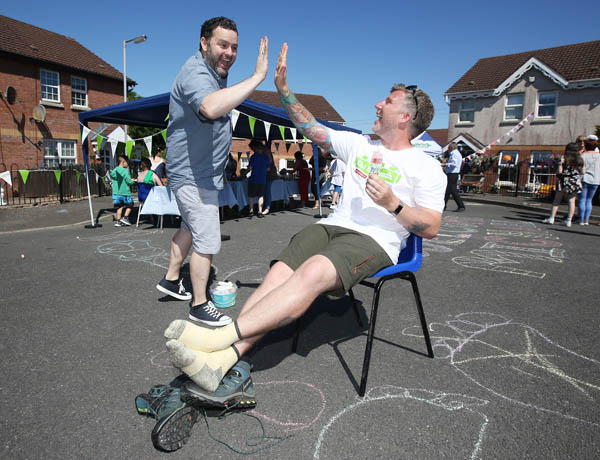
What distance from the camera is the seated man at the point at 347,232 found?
5.66 feet

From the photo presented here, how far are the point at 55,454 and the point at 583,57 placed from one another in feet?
89.7

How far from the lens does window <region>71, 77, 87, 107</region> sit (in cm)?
1922

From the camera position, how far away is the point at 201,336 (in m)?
1.69

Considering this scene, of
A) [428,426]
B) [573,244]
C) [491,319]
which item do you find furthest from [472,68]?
[428,426]

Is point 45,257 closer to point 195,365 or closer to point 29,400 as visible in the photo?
point 29,400

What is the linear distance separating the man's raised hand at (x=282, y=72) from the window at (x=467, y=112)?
77.5 feet

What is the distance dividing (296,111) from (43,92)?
20.1 metres

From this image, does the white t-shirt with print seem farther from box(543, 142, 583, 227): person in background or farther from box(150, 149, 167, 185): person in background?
box(543, 142, 583, 227): person in background

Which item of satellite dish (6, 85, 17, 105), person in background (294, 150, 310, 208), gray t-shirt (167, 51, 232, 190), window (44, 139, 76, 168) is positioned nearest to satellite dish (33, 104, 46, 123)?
satellite dish (6, 85, 17, 105)

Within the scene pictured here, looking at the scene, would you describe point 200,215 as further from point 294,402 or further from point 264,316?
point 294,402

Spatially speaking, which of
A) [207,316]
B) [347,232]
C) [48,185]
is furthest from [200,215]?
[48,185]

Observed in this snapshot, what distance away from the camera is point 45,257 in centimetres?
496

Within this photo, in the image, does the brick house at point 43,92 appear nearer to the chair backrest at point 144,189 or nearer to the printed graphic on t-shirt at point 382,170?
the chair backrest at point 144,189

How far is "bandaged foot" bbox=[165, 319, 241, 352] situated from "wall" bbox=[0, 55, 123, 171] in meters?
19.0
